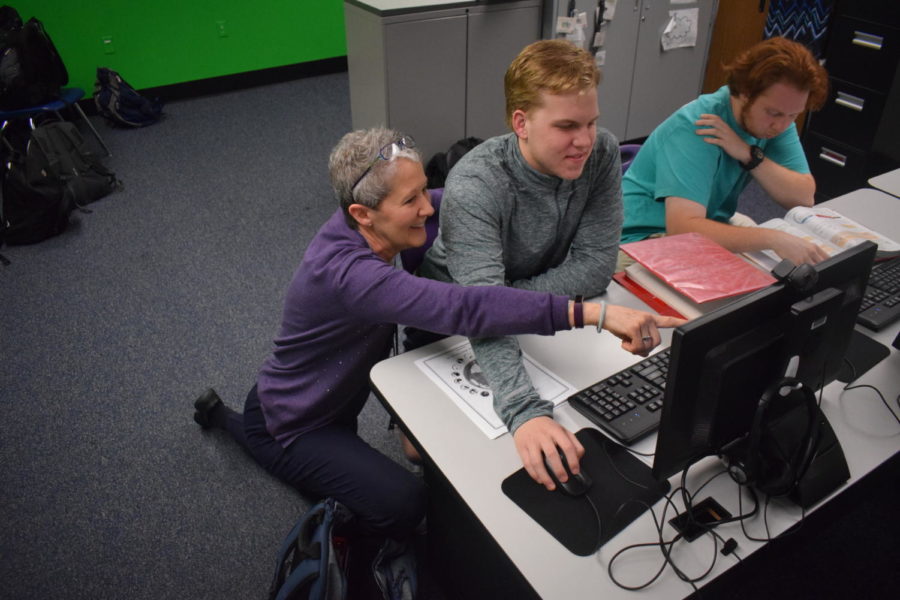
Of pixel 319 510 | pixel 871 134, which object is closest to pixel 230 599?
pixel 319 510

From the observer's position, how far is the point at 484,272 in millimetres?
1309

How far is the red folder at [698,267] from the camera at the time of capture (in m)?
Answer: 1.40

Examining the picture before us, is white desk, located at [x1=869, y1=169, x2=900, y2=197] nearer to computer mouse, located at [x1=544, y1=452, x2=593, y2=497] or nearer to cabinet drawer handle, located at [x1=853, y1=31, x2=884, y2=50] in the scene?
cabinet drawer handle, located at [x1=853, y1=31, x2=884, y2=50]

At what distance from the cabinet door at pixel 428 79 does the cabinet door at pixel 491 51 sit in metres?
0.05

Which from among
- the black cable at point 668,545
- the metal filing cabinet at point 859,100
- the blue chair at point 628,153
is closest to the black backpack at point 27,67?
the blue chair at point 628,153

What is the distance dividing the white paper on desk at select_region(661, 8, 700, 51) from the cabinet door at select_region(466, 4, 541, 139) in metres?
0.78

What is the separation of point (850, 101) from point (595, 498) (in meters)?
3.04

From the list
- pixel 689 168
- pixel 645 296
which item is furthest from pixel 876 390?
pixel 689 168

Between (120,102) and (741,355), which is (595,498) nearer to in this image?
(741,355)

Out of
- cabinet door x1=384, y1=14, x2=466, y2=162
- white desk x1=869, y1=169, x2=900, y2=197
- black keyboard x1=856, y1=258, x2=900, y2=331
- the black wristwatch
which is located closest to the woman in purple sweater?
black keyboard x1=856, y1=258, x2=900, y2=331

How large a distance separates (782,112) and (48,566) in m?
2.19

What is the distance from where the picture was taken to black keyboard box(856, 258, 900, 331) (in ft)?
4.68

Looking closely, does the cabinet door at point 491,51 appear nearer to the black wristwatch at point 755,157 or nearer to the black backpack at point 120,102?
the black wristwatch at point 755,157

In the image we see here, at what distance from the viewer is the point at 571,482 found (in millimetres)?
1062
